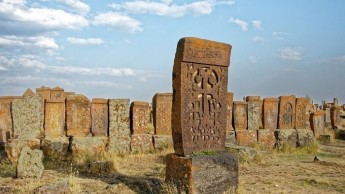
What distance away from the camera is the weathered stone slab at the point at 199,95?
4.91 metres

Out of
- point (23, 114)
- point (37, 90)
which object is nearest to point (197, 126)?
point (23, 114)

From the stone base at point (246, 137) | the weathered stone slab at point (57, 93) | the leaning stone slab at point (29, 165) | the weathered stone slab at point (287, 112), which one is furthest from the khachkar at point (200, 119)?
the weathered stone slab at point (57, 93)

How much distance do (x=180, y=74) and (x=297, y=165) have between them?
383 centimetres

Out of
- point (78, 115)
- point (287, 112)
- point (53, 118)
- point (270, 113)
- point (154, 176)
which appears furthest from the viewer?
point (287, 112)

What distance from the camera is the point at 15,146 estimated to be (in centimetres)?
777

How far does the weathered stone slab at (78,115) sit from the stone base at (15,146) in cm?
80

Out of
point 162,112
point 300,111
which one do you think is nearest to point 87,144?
point 162,112

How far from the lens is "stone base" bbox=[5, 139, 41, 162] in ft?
25.3

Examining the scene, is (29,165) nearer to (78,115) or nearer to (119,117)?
(78,115)

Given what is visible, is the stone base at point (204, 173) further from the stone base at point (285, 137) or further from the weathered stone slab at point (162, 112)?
the stone base at point (285, 137)

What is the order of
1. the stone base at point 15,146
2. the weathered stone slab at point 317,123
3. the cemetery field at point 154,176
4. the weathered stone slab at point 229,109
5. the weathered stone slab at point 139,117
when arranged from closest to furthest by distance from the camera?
1. the cemetery field at point 154,176
2. the stone base at point 15,146
3. the weathered stone slab at point 139,117
4. the weathered stone slab at point 229,109
5. the weathered stone slab at point 317,123

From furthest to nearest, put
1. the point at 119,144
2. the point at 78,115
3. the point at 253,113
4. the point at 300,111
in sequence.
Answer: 1. the point at 300,111
2. the point at 253,113
3. the point at 119,144
4. the point at 78,115

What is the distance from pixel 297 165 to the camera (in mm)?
7270

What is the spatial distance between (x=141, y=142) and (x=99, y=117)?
119cm
